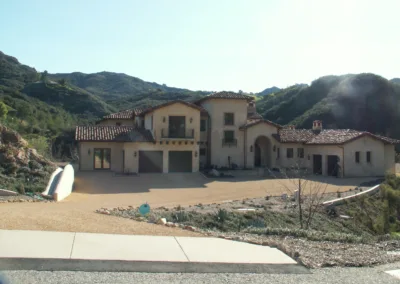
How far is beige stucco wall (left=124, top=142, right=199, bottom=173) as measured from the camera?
3559 cm

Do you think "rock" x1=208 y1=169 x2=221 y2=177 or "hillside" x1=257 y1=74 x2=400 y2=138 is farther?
"hillside" x1=257 y1=74 x2=400 y2=138

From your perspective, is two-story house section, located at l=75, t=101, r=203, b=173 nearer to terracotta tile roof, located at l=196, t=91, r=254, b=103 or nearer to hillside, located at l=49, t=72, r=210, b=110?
terracotta tile roof, located at l=196, t=91, r=254, b=103

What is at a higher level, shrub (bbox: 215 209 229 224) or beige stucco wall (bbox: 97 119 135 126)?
beige stucco wall (bbox: 97 119 135 126)

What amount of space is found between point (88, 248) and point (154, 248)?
1217mm

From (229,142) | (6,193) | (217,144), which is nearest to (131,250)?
(6,193)

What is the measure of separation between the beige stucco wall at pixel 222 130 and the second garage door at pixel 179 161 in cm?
324

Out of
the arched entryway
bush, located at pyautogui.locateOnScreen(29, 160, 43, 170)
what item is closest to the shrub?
bush, located at pyautogui.locateOnScreen(29, 160, 43, 170)

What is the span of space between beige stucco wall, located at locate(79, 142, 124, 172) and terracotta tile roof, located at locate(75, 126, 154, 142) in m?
0.59

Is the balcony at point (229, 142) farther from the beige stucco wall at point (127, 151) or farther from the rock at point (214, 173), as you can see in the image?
the rock at point (214, 173)

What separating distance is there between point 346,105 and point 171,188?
172ft

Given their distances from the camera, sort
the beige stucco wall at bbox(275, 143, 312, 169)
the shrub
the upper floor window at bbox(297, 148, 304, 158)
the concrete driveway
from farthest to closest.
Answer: the upper floor window at bbox(297, 148, 304, 158)
the beige stucco wall at bbox(275, 143, 312, 169)
the concrete driveway
the shrub

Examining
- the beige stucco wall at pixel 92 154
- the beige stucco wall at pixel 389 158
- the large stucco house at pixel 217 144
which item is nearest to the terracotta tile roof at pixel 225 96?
the large stucco house at pixel 217 144

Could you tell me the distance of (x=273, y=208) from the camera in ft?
74.3

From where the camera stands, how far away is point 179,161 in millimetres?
37406
